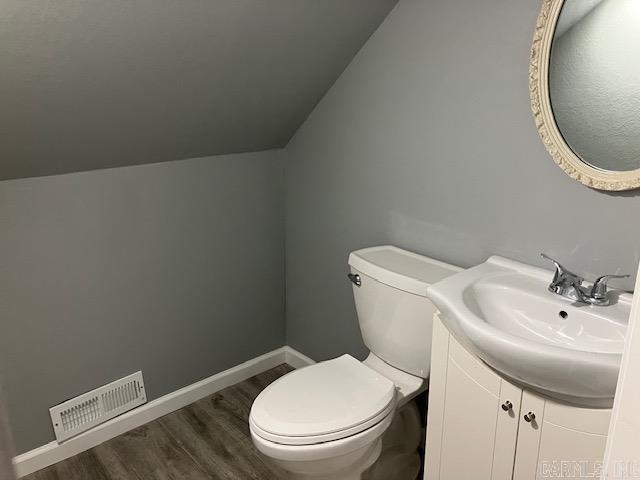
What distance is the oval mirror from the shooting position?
132cm

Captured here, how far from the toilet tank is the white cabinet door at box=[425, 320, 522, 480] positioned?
0.19 metres

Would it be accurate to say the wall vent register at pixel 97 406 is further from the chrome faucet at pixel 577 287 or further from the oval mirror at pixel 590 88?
the oval mirror at pixel 590 88

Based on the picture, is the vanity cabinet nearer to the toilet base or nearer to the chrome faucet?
the toilet base

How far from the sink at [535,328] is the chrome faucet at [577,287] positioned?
0.02m

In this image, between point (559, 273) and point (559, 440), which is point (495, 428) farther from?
point (559, 273)

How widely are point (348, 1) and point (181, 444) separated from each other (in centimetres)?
174

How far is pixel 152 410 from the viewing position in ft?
7.35

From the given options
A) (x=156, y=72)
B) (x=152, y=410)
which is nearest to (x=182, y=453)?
(x=152, y=410)

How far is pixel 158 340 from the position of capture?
2209mm

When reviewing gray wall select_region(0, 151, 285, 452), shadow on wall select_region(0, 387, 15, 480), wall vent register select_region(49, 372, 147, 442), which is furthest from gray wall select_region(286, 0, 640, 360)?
shadow on wall select_region(0, 387, 15, 480)

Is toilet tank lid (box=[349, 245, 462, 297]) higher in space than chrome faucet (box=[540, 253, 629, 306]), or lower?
lower

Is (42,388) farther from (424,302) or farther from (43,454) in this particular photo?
(424,302)

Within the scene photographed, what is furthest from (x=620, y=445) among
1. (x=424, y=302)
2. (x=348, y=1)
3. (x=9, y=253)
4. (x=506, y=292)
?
(x=9, y=253)

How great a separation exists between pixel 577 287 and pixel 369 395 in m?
0.67
